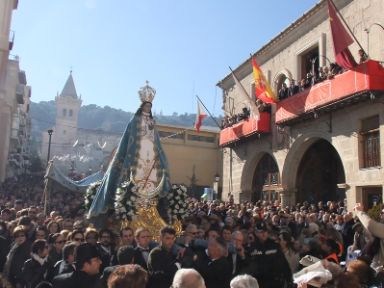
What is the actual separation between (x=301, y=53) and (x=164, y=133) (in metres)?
17.6

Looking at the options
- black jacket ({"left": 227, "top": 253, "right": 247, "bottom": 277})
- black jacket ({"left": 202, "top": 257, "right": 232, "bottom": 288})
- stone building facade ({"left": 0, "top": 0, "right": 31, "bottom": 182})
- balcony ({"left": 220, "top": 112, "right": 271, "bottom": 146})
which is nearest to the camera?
black jacket ({"left": 202, "top": 257, "right": 232, "bottom": 288})

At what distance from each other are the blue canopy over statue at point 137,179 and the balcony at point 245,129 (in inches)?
363

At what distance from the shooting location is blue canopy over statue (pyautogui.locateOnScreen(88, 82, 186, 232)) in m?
8.53

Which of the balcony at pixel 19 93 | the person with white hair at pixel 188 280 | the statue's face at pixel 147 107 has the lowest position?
the person with white hair at pixel 188 280

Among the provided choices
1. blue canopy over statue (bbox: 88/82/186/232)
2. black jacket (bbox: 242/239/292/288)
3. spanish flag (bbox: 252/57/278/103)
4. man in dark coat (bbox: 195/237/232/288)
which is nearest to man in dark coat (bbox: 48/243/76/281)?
man in dark coat (bbox: 195/237/232/288)

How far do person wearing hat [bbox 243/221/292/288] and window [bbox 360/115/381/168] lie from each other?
29.6 feet

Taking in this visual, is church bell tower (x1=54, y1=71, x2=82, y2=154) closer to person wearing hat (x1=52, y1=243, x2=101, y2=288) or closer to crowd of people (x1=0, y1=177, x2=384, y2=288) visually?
crowd of people (x1=0, y1=177, x2=384, y2=288)

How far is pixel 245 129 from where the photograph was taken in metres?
19.4

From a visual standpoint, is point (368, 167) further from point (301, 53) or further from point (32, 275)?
point (32, 275)

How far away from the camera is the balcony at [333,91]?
11.7 metres

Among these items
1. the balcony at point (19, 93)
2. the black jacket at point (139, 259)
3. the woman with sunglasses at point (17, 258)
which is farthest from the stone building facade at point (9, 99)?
the black jacket at point (139, 259)

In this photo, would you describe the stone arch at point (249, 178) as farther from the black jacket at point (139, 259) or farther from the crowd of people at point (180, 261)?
the black jacket at point (139, 259)

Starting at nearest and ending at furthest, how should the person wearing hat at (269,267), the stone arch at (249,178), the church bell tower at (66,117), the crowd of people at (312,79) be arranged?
the person wearing hat at (269,267)
the crowd of people at (312,79)
the stone arch at (249,178)
the church bell tower at (66,117)

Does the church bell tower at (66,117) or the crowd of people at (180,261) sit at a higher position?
the church bell tower at (66,117)
